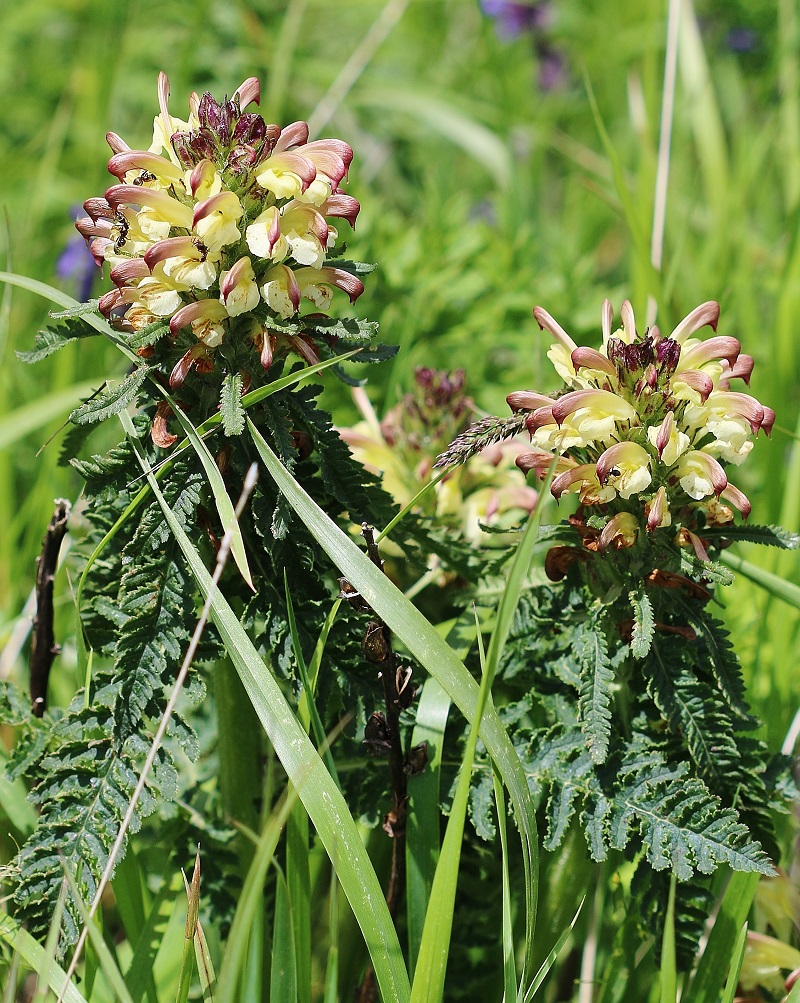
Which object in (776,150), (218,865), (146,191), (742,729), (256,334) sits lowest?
(218,865)

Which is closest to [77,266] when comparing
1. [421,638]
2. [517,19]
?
[421,638]

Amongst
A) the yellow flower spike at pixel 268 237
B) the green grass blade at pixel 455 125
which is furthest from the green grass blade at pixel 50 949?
the green grass blade at pixel 455 125

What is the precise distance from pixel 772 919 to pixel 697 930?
0.33 metres

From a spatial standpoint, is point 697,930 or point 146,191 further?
point 697,930

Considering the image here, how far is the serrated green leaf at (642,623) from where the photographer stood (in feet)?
3.75

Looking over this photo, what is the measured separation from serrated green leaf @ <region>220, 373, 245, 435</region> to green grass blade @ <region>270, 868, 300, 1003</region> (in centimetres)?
51

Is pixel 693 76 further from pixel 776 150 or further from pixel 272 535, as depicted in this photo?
pixel 272 535

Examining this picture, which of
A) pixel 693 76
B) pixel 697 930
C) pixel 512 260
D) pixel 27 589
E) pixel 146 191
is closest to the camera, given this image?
pixel 146 191

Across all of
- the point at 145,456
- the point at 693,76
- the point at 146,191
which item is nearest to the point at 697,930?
the point at 145,456

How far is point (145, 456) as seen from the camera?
123 cm

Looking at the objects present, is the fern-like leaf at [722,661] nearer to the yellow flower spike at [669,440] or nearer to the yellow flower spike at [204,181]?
the yellow flower spike at [669,440]

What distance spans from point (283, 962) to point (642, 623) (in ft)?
1.87

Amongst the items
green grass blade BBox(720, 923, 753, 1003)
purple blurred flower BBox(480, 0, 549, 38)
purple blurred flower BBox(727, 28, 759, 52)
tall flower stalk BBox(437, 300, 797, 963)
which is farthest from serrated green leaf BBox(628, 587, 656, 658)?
purple blurred flower BBox(727, 28, 759, 52)

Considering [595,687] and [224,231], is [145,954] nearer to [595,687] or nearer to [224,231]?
[595,687]
